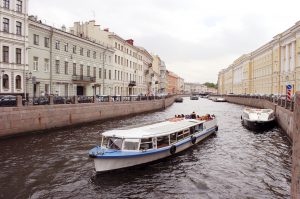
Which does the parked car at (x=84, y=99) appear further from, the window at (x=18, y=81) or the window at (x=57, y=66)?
the window at (x=57, y=66)

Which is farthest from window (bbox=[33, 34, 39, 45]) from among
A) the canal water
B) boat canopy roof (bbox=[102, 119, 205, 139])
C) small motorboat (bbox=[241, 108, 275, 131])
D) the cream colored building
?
small motorboat (bbox=[241, 108, 275, 131])

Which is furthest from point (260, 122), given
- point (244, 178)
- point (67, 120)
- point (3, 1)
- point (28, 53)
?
point (3, 1)

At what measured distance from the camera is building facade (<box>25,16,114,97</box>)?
107 ft

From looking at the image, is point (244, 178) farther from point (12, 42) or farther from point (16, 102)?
point (12, 42)

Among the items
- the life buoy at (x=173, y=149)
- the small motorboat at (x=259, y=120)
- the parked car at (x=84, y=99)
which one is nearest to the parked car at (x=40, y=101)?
the parked car at (x=84, y=99)

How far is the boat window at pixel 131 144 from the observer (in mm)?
13570

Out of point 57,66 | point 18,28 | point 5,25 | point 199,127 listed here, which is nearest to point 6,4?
point 5,25

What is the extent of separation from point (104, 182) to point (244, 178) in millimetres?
6016

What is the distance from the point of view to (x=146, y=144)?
14.0 meters

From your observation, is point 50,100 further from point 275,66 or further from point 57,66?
point 275,66

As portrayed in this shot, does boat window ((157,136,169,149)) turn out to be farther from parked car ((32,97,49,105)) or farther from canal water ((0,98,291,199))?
parked car ((32,97,49,105))

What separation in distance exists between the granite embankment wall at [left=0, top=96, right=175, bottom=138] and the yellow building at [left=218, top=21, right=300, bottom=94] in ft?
105

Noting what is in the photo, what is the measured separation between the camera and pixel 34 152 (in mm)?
16422

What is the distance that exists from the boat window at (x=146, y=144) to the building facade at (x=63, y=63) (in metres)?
18.2
